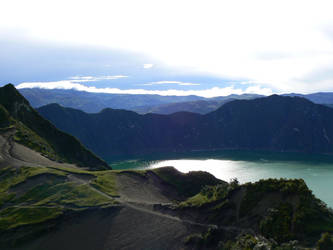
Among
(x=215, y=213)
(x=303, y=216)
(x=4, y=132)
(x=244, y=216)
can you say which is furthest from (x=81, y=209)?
(x=4, y=132)

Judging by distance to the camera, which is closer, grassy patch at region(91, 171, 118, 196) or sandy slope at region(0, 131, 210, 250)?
sandy slope at region(0, 131, 210, 250)

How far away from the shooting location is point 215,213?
69750 mm

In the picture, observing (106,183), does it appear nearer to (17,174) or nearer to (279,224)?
(17,174)

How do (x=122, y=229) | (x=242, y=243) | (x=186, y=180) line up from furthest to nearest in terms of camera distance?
(x=186, y=180)
(x=122, y=229)
(x=242, y=243)

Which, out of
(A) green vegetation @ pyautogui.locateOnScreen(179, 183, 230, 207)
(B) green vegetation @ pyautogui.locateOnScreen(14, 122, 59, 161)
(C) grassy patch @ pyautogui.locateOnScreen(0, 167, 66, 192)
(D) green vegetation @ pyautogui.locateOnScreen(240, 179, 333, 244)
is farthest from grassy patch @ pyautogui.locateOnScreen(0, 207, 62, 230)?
(B) green vegetation @ pyautogui.locateOnScreen(14, 122, 59, 161)

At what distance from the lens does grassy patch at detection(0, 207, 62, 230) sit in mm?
71438

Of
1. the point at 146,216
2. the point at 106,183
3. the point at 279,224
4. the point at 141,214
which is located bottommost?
the point at 146,216

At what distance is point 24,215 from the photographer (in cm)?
7431

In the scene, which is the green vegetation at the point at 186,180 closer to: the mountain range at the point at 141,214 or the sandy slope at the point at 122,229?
the mountain range at the point at 141,214

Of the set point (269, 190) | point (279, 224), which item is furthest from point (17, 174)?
point (279, 224)

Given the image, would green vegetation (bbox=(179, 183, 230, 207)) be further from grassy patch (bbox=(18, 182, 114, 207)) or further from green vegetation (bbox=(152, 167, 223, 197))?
green vegetation (bbox=(152, 167, 223, 197))

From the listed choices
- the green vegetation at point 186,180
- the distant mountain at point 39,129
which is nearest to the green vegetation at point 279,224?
the green vegetation at point 186,180

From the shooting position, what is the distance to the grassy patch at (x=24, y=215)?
7144 cm

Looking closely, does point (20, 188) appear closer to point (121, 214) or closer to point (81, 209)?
point (81, 209)
